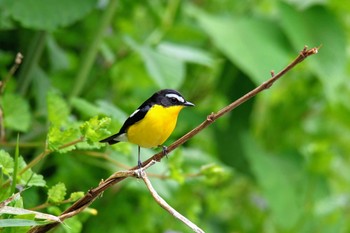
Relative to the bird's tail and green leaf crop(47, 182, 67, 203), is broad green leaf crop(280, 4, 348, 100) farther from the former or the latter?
green leaf crop(47, 182, 67, 203)

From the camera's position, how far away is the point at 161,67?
1.66 meters

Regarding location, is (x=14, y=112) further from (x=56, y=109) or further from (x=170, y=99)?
(x=170, y=99)

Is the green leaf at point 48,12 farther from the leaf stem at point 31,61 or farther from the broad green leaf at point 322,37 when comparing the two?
the broad green leaf at point 322,37

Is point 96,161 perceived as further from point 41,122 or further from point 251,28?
point 251,28

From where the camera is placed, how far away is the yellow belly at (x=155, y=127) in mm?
993

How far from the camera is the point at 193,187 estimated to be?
227 centimetres

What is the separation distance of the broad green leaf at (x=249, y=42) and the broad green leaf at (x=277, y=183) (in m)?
0.34

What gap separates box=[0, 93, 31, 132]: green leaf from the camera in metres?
1.28


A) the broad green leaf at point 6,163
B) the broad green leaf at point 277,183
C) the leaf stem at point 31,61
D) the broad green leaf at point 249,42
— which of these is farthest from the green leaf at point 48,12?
the broad green leaf at point 277,183

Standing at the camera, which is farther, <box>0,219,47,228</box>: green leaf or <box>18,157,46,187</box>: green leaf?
<box>18,157,46,187</box>: green leaf

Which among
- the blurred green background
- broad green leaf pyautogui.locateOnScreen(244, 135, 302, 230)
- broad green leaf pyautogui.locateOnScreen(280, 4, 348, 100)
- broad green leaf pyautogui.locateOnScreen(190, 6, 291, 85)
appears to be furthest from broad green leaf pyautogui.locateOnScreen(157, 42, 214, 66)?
broad green leaf pyautogui.locateOnScreen(244, 135, 302, 230)

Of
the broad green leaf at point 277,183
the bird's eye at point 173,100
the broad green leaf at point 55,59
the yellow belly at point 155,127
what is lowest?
the yellow belly at point 155,127

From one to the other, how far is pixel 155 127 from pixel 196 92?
1.33m

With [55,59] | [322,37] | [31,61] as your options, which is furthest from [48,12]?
[322,37]
